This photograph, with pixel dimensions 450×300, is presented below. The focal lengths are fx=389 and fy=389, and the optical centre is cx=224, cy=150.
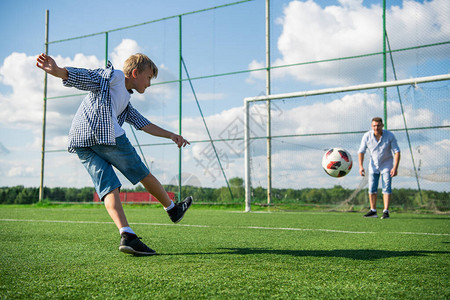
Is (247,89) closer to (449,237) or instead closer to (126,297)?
(449,237)

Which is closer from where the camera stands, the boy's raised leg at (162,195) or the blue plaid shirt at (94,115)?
the blue plaid shirt at (94,115)

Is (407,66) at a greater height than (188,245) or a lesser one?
greater

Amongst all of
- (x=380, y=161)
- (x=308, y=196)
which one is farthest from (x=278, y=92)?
(x=380, y=161)

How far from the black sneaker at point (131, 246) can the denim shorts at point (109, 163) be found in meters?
0.33

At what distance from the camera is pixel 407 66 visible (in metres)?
9.00

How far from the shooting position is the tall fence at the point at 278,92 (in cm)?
855

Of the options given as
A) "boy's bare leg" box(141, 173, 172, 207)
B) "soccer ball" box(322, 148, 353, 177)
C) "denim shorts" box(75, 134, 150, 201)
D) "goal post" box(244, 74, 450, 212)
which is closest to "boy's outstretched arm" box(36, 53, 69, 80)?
"denim shorts" box(75, 134, 150, 201)

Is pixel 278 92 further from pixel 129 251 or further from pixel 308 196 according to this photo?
pixel 129 251

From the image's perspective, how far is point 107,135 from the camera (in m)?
2.59

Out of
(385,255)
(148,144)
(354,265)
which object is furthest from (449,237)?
(148,144)

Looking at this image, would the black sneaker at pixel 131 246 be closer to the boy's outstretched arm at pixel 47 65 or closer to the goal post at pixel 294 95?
the boy's outstretched arm at pixel 47 65

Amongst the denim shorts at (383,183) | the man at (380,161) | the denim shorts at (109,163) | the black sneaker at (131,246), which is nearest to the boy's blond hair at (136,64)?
the denim shorts at (109,163)

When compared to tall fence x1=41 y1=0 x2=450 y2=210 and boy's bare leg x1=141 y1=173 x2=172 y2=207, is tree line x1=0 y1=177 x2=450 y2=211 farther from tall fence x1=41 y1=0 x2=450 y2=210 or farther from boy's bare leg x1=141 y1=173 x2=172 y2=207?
boy's bare leg x1=141 y1=173 x2=172 y2=207

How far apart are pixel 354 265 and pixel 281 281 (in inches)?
24.6
